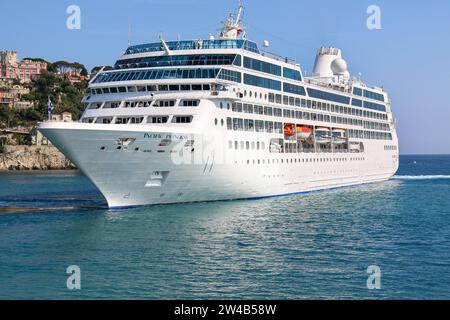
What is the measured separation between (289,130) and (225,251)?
1010 inches

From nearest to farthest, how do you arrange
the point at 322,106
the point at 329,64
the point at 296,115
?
the point at 296,115 → the point at 322,106 → the point at 329,64

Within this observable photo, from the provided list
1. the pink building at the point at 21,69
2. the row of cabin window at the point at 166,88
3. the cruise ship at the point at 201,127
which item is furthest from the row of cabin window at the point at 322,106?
the pink building at the point at 21,69

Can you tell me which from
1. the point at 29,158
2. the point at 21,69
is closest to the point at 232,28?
the point at 29,158

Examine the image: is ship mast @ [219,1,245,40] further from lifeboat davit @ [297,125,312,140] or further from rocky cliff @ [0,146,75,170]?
rocky cliff @ [0,146,75,170]

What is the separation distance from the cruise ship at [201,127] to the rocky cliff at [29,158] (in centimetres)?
8513

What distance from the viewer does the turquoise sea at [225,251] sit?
1980cm

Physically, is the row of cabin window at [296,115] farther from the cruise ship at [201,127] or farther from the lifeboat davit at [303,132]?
the lifeboat davit at [303,132]

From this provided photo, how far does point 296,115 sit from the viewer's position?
51.3 m

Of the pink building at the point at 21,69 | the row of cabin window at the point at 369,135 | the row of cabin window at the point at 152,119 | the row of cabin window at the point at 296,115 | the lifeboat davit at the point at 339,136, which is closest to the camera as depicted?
the row of cabin window at the point at 152,119

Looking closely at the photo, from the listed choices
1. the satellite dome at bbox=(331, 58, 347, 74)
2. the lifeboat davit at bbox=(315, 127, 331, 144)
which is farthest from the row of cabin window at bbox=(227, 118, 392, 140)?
the satellite dome at bbox=(331, 58, 347, 74)

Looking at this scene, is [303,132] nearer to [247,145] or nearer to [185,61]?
[247,145]

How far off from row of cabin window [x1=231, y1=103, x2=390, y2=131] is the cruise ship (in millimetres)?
148

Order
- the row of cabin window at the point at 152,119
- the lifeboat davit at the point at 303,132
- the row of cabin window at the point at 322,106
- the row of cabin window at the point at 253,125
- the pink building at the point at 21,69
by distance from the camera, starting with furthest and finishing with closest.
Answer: the pink building at the point at 21,69, the lifeboat davit at the point at 303,132, the row of cabin window at the point at 322,106, the row of cabin window at the point at 253,125, the row of cabin window at the point at 152,119

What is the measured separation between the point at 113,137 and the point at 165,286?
15.4 m
